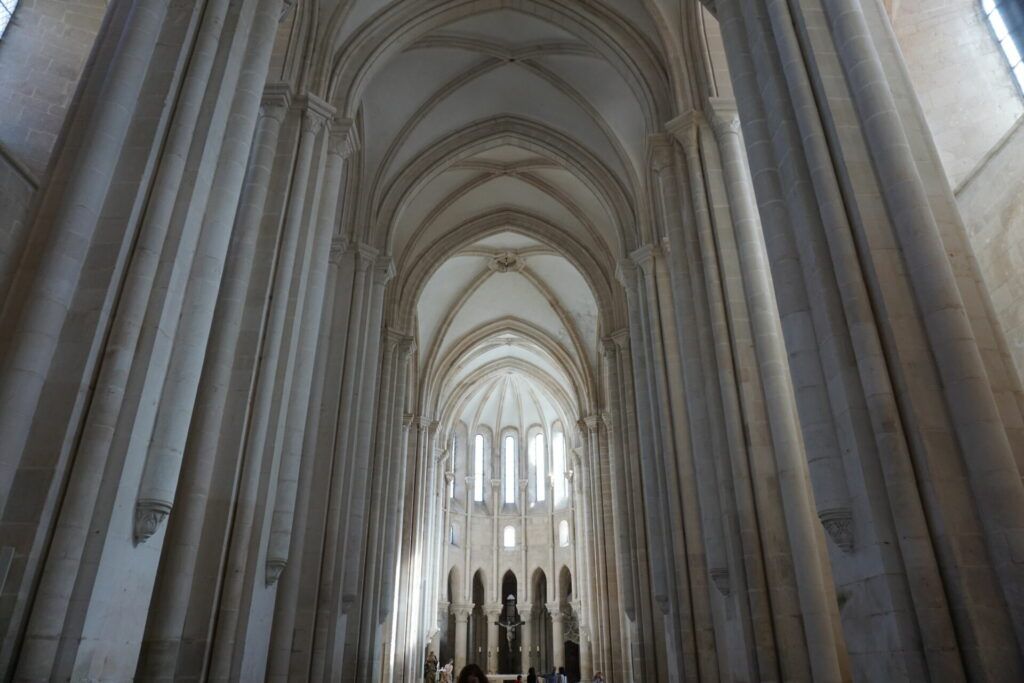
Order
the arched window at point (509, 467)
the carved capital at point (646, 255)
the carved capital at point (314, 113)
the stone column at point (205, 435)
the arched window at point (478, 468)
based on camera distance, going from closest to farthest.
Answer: the stone column at point (205, 435) → the carved capital at point (314, 113) → the carved capital at point (646, 255) → the arched window at point (478, 468) → the arched window at point (509, 467)

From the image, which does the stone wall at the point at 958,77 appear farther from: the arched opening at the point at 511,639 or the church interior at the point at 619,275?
the arched opening at the point at 511,639

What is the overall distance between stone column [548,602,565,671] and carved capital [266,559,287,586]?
91.6 ft

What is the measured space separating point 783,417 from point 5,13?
1267 centimetres

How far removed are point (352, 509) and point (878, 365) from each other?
10.8m

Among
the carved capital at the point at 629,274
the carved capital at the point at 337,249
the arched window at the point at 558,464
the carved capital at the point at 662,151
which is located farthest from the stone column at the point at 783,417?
the arched window at the point at 558,464

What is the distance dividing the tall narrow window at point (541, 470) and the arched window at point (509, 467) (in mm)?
1295

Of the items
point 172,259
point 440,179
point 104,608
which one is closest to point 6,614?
point 104,608

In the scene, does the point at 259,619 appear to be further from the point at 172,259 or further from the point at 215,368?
the point at 172,259

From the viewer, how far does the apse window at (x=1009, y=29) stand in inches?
326

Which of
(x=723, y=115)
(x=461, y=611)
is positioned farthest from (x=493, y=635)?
(x=723, y=115)

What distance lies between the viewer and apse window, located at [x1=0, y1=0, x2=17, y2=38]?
1079 cm

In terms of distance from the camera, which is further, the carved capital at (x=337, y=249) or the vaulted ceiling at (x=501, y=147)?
the carved capital at (x=337, y=249)

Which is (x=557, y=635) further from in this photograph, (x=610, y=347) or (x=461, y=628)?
(x=610, y=347)

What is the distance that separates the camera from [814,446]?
5.56 meters
